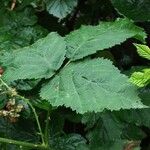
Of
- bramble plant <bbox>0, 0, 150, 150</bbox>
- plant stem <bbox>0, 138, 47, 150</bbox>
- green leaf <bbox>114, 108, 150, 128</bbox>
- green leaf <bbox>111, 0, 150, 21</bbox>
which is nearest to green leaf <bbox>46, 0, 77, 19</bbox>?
bramble plant <bbox>0, 0, 150, 150</bbox>

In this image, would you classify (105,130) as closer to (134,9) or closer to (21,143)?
(21,143)

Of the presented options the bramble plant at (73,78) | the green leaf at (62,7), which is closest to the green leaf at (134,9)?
the bramble plant at (73,78)

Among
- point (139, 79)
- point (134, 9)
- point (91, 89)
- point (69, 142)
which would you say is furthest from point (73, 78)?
point (134, 9)

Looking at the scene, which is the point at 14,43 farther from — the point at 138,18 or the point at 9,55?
the point at 138,18

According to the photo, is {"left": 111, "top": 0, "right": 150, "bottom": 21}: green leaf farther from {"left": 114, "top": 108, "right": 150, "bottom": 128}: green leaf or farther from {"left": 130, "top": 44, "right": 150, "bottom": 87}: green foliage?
{"left": 130, "top": 44, "right": 150, "bottom": 87}: green foliage

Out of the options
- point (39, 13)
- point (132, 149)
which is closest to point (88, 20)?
point (39, 13)

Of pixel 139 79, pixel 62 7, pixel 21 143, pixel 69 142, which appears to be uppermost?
pixel 139 79

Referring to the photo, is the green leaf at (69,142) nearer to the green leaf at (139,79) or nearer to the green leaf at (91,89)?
the green leaf at (91,89)
